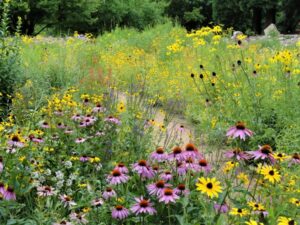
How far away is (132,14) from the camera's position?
23.6 metres

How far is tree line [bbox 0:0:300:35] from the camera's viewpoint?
1945 cm

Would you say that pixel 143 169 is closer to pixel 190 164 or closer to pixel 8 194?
pixel 190 164

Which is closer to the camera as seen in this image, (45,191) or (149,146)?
(45,191)

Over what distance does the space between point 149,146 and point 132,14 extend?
20.4 meters

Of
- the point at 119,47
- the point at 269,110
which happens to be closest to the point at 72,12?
the point at 119,47

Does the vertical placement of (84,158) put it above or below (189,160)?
below

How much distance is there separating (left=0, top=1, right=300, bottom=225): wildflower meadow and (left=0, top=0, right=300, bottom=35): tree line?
18.4 ft

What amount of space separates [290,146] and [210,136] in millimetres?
840

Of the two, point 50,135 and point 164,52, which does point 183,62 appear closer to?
point 164,52

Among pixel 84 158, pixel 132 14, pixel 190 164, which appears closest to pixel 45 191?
pixel 84 158

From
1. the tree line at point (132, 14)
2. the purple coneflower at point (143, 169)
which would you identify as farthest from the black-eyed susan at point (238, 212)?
the tree line at point (132, 14)

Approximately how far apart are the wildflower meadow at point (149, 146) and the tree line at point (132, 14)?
562 centimetres

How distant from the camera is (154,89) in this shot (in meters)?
6.75

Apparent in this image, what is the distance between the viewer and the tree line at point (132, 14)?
63.8ft
